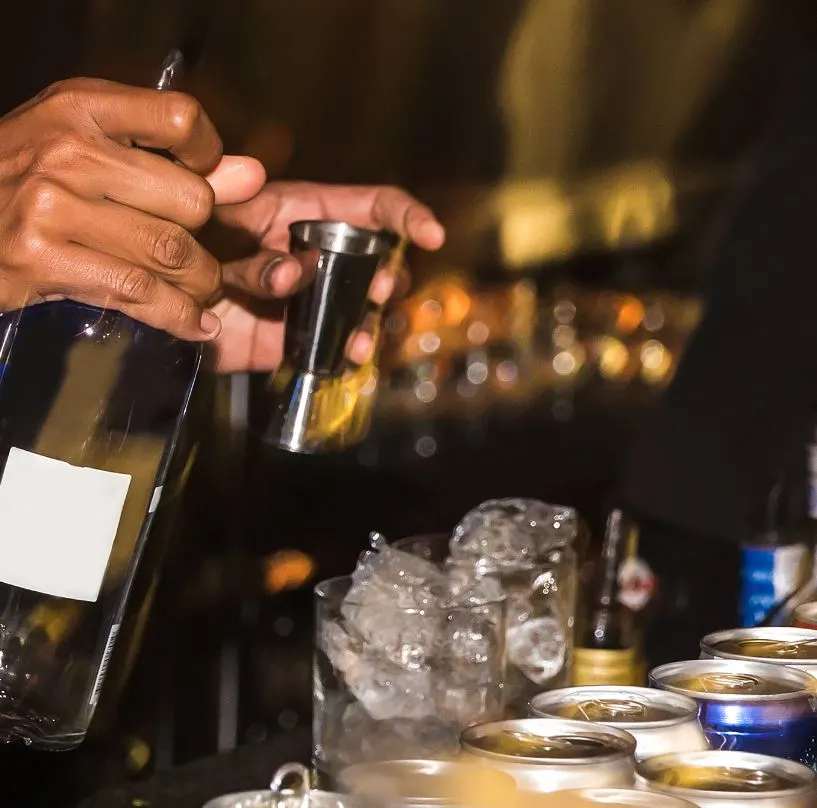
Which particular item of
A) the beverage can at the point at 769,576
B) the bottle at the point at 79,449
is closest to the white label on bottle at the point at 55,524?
the bottle at the point at 79,449

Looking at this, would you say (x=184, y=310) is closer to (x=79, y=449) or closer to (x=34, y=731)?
(x=79, y=449)

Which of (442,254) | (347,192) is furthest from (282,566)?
(347,192)

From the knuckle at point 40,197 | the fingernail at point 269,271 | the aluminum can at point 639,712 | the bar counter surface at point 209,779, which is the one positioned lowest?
the bar counter surface at point 209,779

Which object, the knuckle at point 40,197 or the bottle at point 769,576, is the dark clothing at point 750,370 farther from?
the knuckle at point 40,197

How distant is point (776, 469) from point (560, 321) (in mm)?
1691

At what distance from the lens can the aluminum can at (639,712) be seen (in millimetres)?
740

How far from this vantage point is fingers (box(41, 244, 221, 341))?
0.87 metres

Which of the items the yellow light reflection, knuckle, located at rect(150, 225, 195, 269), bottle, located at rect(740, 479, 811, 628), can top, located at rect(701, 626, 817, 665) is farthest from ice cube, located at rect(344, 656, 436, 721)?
the yellow light reflection

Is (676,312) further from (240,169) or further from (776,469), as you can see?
(240,169)

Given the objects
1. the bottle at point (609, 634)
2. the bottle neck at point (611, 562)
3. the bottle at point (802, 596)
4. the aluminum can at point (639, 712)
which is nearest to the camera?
the aluminum can at point (639, 712)

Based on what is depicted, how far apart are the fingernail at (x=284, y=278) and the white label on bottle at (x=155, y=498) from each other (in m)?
0.18

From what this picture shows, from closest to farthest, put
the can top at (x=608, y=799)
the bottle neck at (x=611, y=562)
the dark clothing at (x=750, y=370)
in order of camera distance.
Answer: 1. the can top at (x=608, y=799)
2. the bottle neck at (x=611, y=562)
3. the dark clothing at (x=750, y=370)

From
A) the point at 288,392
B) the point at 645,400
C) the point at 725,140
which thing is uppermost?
the point at 725,140

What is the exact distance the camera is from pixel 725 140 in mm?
3404
